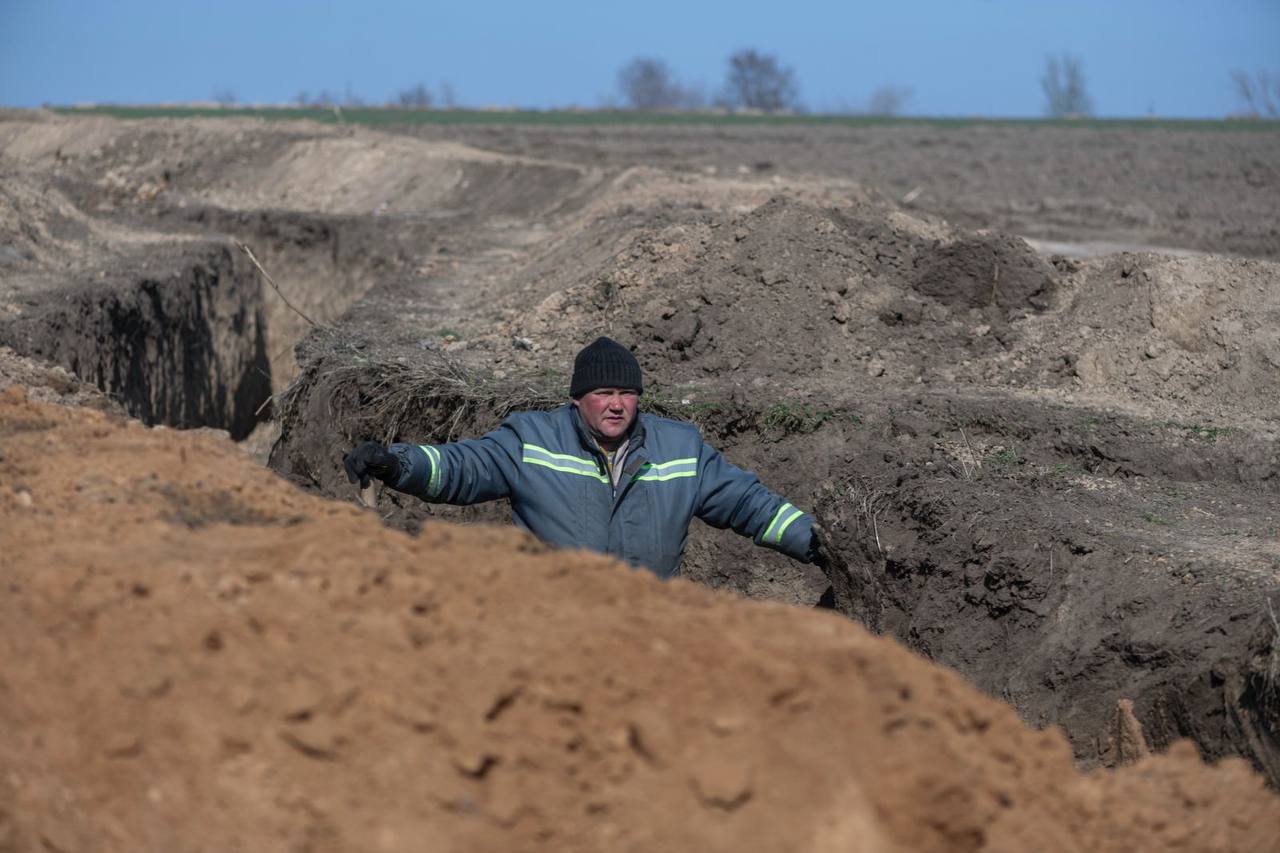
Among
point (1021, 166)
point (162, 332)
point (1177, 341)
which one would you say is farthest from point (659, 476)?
point (1021, 166)

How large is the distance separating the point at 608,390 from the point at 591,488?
16.0 inches

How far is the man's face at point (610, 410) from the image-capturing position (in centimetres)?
545

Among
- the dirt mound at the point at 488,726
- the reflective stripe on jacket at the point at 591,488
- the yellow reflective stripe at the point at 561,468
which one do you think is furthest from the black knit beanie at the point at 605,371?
the dirt mound at the point at 488,726

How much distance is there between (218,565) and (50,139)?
30.0 metres

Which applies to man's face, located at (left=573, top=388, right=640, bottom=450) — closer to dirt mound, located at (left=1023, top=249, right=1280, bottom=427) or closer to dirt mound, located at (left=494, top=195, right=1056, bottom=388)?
dirt mound, located at (left=494, top=195, right=1056, bottom=388)

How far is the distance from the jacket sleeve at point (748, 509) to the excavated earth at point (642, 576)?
1.15 m

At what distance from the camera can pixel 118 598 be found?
3.28 m

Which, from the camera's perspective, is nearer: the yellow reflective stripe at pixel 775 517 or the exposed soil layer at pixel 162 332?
the yellow reflective stripe at pixel 775 517

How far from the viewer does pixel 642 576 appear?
3.67 meters

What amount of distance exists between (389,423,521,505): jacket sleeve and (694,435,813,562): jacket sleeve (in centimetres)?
80

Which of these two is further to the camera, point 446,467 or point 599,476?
point 599,476

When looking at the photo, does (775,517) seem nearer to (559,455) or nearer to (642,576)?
(559,455)

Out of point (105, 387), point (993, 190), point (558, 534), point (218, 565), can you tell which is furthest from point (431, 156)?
point (218, 565)

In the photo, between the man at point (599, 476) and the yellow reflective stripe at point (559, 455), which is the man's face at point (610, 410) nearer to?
the man at point (599, 476)
